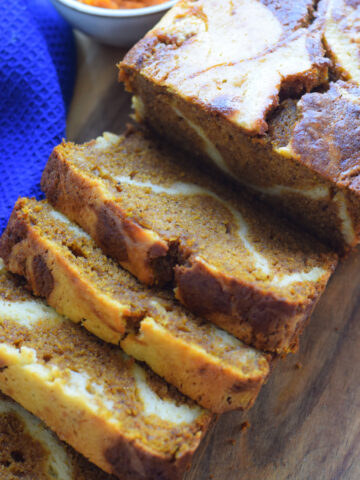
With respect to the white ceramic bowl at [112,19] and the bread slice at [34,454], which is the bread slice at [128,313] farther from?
the white ceramic bowl at [112,19]

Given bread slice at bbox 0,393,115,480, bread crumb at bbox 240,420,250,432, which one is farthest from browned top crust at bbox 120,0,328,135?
bread slice at bbox 0,393,115,480

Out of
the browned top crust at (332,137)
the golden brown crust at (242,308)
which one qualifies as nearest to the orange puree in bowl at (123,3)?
the browned top crust at (332,137)

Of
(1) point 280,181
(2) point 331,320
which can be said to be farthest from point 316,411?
(1) point 280,181

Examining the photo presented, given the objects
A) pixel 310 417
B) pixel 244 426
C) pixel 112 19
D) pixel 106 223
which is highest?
pixel 112 19

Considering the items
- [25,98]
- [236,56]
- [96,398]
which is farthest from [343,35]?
[96,398]

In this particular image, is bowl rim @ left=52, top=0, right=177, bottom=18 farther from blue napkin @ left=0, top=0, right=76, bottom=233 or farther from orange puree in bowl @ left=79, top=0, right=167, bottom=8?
blue napkin @ left=0, top=0, right=76, bottom=233

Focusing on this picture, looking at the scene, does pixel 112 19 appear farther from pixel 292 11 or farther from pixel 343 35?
pixel 343 35
